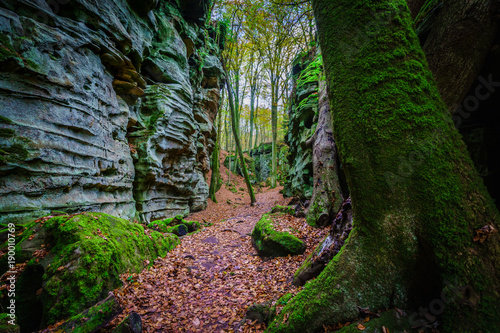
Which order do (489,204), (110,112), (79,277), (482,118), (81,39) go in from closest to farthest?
(489,204) < (482,118) < (79,277) < (81,39) < (110,112)

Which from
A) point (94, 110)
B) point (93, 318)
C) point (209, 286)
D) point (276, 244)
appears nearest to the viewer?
point (93, 318)

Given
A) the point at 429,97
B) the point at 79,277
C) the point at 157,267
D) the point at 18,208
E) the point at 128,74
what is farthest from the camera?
the point at 128,74

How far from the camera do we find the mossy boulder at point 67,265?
312 cm

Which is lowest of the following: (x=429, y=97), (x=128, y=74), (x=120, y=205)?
(x=120, y=205)

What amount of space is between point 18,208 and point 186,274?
4.16 meters

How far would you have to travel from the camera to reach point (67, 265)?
338 centimetres

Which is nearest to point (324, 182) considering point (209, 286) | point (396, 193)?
point (209, 286)

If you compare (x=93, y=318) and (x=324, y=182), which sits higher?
(x=324, y=182)

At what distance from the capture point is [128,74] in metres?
8.44

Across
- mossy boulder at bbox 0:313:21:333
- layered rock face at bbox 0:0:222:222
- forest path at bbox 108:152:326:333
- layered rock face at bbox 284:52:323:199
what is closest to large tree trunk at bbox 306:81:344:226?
forest path at bbox 108:152:326:333

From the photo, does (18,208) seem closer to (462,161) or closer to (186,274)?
(186,274)

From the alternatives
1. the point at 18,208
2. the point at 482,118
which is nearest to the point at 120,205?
the point at 18,208

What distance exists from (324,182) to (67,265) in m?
6.43

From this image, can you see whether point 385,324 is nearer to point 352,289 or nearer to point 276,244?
point 352,289
